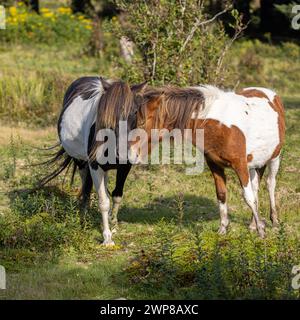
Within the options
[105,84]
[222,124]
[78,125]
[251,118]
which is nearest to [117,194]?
[78,125]

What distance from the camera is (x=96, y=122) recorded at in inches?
292

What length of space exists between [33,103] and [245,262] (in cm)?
956

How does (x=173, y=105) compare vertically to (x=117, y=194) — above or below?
above

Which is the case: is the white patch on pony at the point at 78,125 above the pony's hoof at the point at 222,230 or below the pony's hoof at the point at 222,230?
above

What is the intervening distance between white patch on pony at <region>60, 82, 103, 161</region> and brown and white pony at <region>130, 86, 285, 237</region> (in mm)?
783

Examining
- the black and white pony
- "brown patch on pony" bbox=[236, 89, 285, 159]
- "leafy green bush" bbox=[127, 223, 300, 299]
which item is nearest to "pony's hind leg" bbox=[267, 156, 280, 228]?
"brown patch on pony" bbox=[236, 89, 285, 159]

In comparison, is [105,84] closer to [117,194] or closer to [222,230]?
[117,194]

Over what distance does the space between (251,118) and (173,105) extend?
37.3 inches

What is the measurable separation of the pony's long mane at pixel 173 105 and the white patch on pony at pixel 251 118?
0.14 metres

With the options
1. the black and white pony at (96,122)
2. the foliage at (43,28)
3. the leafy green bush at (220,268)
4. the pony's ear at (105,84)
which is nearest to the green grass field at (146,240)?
the leafy green bush at (220,268)

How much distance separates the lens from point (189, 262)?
6.57 metres

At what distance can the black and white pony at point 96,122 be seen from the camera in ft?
23.8

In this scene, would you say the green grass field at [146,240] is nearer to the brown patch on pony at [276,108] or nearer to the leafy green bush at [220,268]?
the leafy green bush at [220,268]

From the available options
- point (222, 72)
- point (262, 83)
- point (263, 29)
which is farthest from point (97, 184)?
point (263, 29)
